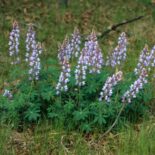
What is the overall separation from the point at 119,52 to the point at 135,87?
0.55 meters

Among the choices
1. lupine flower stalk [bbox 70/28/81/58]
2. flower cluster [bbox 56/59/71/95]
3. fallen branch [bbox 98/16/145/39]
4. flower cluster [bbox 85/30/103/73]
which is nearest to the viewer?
flower cluster [bbox 56/59/71/95]

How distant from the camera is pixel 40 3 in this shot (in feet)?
27.0

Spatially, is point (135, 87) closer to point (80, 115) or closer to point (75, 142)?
point (80, 115)

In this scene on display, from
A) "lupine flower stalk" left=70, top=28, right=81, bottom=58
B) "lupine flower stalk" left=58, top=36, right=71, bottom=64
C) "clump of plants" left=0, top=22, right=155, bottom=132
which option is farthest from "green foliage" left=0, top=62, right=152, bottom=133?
"lupine flower stalk" left=70, top=28, right=81, bottom=58

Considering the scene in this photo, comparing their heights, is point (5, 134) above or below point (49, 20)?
below

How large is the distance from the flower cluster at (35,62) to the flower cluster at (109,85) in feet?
2.33

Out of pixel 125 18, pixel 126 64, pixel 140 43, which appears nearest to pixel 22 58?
pixel 126 64

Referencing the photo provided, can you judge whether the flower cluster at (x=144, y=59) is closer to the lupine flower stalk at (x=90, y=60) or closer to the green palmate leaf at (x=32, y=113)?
the lupine flower stalk at (x=90, y=60)

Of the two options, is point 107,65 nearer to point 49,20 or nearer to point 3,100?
point 3,100

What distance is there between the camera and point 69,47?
471 centimetres

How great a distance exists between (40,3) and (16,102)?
4209mm

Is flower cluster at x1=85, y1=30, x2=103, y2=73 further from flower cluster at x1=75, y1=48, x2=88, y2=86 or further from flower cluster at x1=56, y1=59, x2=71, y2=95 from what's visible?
flower cluster at x1=56, y1=59, x2=71, y2=95

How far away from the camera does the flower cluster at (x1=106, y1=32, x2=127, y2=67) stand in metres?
4.61

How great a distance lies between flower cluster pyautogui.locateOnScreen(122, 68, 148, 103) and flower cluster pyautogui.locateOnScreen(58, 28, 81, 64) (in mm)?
730
